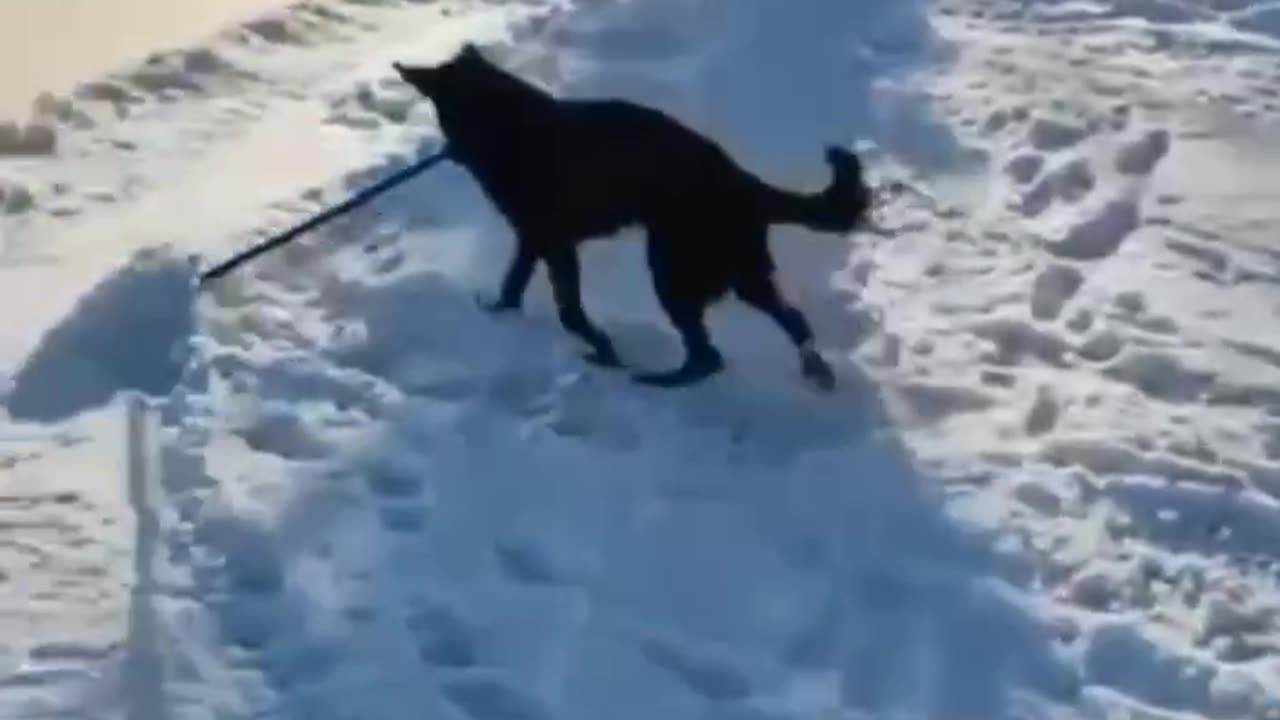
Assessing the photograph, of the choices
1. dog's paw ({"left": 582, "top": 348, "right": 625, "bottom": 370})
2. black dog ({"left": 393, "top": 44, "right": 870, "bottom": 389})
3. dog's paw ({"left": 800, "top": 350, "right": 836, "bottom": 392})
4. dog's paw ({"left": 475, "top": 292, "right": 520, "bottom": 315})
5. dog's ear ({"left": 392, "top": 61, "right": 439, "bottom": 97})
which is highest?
dog's ear ({"left": 392, "top": 61, "right": 439, "bottom": 97})

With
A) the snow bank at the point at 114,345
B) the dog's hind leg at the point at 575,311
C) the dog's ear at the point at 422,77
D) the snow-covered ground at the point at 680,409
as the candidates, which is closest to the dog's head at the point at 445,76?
the dog's ear at the point at 422,77

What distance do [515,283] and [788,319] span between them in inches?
15.4

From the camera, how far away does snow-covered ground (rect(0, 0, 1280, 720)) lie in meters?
2.19

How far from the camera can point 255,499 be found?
2438 millimetres

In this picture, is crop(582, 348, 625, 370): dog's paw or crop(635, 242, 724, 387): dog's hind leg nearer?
crop(635, 242, 724, 387): dog's hind leg

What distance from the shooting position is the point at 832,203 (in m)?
2.45

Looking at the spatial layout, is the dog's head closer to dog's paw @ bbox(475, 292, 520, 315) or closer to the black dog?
the black dog

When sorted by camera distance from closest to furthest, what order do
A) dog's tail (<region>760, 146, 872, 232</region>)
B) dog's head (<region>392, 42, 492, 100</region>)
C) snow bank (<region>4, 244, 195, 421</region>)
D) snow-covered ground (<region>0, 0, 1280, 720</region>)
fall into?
snow-covered ground (<region>0, 0, 1280, 720</region>) < dog's tail (<region>760, 146, 872, 232</region>) < dog's head (<region>392, 42, 492, 100</region>) < snow bank (<region>4, 244, 195, 421</region>)

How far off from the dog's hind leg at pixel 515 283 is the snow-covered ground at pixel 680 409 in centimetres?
3

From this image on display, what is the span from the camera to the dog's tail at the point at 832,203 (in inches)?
96.3

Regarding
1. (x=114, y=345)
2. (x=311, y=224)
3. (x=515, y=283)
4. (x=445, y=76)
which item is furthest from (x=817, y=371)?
(x=114, y=345)

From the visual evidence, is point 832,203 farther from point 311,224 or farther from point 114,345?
point 114,345

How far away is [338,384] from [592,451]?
357 millimetres

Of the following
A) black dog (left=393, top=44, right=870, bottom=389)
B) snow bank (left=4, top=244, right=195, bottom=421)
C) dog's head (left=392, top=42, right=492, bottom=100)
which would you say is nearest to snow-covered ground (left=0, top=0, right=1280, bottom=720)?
snow bank (left=4, top=244, right=195, bottom=421)
